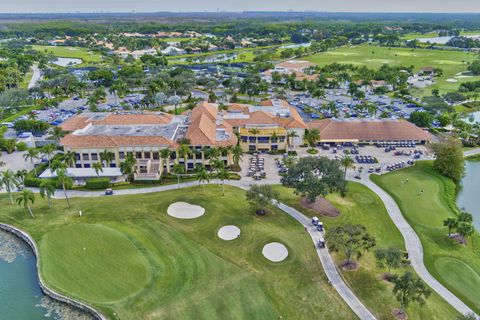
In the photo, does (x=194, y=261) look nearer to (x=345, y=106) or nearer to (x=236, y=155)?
(x=236, y=155)

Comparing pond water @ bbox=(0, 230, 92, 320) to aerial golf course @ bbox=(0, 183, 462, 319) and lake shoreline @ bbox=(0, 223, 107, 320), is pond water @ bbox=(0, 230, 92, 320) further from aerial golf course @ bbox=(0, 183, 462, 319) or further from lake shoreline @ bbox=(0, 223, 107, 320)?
aerial golf course @ bbox=(0, 183, 462, 319)

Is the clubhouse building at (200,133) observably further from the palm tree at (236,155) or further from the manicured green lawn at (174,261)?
the manicured green lawn at (174,261)

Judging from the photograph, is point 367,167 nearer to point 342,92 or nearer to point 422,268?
point 422,268

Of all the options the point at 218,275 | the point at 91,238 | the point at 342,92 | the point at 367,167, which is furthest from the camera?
the point at 342,92

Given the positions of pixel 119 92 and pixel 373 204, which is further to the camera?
pixel 119 92

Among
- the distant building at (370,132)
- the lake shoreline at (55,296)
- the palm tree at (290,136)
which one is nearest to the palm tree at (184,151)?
the palm tree at (290,136)

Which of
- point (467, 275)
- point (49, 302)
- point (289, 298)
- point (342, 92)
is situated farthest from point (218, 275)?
point (342, 92)

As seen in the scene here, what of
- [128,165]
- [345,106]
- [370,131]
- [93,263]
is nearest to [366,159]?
[370,131]
